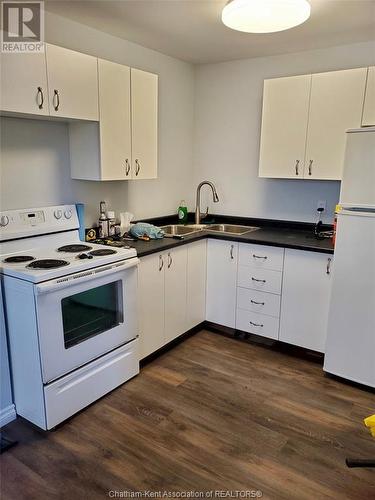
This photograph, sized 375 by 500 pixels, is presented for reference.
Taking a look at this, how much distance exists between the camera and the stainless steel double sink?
3303 mm

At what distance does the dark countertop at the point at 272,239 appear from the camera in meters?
2.53

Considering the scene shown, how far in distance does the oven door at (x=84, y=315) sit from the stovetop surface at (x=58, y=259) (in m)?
0.04

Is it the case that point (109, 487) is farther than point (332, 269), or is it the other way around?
point (332, 269)

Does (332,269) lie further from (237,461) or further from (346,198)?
(237,461)

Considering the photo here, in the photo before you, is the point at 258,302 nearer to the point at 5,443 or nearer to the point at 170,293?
the point at 170,293

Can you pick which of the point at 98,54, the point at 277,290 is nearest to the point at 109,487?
the point at 277,290

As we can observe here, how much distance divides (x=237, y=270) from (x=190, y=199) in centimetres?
111

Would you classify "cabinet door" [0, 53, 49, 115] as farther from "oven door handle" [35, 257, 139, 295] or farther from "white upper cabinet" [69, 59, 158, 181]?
"oven door handle" [35, 257, 139, 295]

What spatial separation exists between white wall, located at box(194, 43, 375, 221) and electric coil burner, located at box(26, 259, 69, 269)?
194 cm

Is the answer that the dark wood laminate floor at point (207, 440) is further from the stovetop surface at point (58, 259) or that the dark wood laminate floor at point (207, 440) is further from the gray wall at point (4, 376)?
the stovetop surface at point (58, 259)

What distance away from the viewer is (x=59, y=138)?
2441 mm

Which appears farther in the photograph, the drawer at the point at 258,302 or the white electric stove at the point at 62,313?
the drawer at the point at 258,302

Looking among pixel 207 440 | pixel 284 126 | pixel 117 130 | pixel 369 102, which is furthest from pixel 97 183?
pixel 369 102

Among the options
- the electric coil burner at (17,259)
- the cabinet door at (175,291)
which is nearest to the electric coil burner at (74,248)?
the electric coil burner at (17,259)
